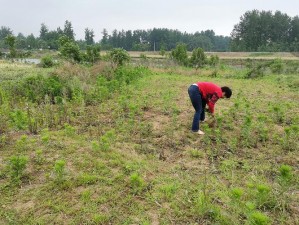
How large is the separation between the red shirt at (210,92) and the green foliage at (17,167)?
3461 millimetres

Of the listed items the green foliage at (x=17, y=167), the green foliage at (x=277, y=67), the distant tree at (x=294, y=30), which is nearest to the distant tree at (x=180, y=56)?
the green foliage at (x=277, y=67)

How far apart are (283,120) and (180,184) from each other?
400 centimetres

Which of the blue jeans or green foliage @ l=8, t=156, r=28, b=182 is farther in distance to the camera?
the blue jeans

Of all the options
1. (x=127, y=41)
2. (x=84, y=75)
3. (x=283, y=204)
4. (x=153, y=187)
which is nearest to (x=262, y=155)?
(x=283, y=204)

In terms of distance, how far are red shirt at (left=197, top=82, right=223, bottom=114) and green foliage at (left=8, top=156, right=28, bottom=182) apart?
3461mm

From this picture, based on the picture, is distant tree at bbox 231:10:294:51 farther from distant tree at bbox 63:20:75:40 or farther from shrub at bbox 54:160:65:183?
shrub at bbox 54:160:65:183

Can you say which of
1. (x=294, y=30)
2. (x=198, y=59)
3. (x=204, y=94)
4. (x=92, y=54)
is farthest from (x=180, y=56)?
(x=294, y=30)

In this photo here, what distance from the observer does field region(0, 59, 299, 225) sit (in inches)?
125

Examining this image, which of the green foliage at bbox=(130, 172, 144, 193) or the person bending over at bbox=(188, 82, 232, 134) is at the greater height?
the person bending over at bbox=(188, 82, 232, 134)

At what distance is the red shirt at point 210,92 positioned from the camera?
5.58 meters

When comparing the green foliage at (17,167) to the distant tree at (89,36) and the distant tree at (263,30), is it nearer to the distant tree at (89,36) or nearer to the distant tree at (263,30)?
the distant tree at (263,30)

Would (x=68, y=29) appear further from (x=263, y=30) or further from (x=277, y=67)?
(x=277, y=67)

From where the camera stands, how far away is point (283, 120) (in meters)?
6.60

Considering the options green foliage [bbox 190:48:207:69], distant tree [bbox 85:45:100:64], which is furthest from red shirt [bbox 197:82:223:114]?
green foliage [bbox 190:48:207:69]
